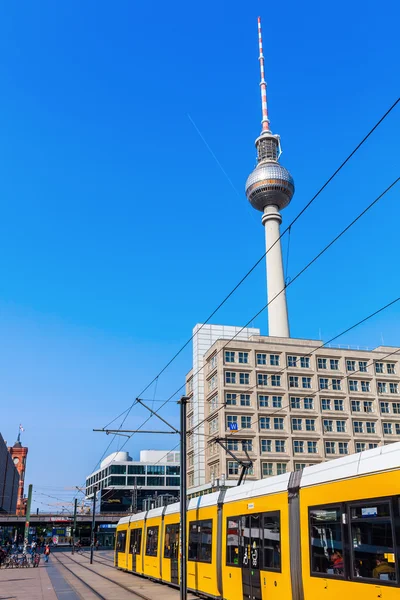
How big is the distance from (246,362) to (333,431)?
13.3m

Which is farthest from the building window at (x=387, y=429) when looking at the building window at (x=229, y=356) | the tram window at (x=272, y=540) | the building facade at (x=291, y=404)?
the tram window at (x=272, y=540)

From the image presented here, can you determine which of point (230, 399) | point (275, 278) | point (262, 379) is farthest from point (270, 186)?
point (230, 399)

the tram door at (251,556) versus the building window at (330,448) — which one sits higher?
the building window at (330,448)

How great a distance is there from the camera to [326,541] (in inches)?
468

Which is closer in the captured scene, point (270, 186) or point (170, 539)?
point (170, 539)

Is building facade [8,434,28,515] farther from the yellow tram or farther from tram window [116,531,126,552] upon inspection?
the yellow tram

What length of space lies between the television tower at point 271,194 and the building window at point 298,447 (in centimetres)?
2562

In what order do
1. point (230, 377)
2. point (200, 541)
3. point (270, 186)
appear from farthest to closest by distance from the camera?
point (270, 186) → point (230, 377) → point (200, 541)

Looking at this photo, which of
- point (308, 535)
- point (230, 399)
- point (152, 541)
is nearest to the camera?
point (308, 535)

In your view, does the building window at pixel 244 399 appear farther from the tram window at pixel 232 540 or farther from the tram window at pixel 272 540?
the tram window at pixel 272 540

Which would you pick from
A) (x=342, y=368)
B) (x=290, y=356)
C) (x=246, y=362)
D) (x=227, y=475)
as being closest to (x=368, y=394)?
(x=342, y=368)

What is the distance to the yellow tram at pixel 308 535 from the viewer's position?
34.0 feet

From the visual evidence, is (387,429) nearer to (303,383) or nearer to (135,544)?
(303,383)

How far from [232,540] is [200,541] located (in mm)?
3658
